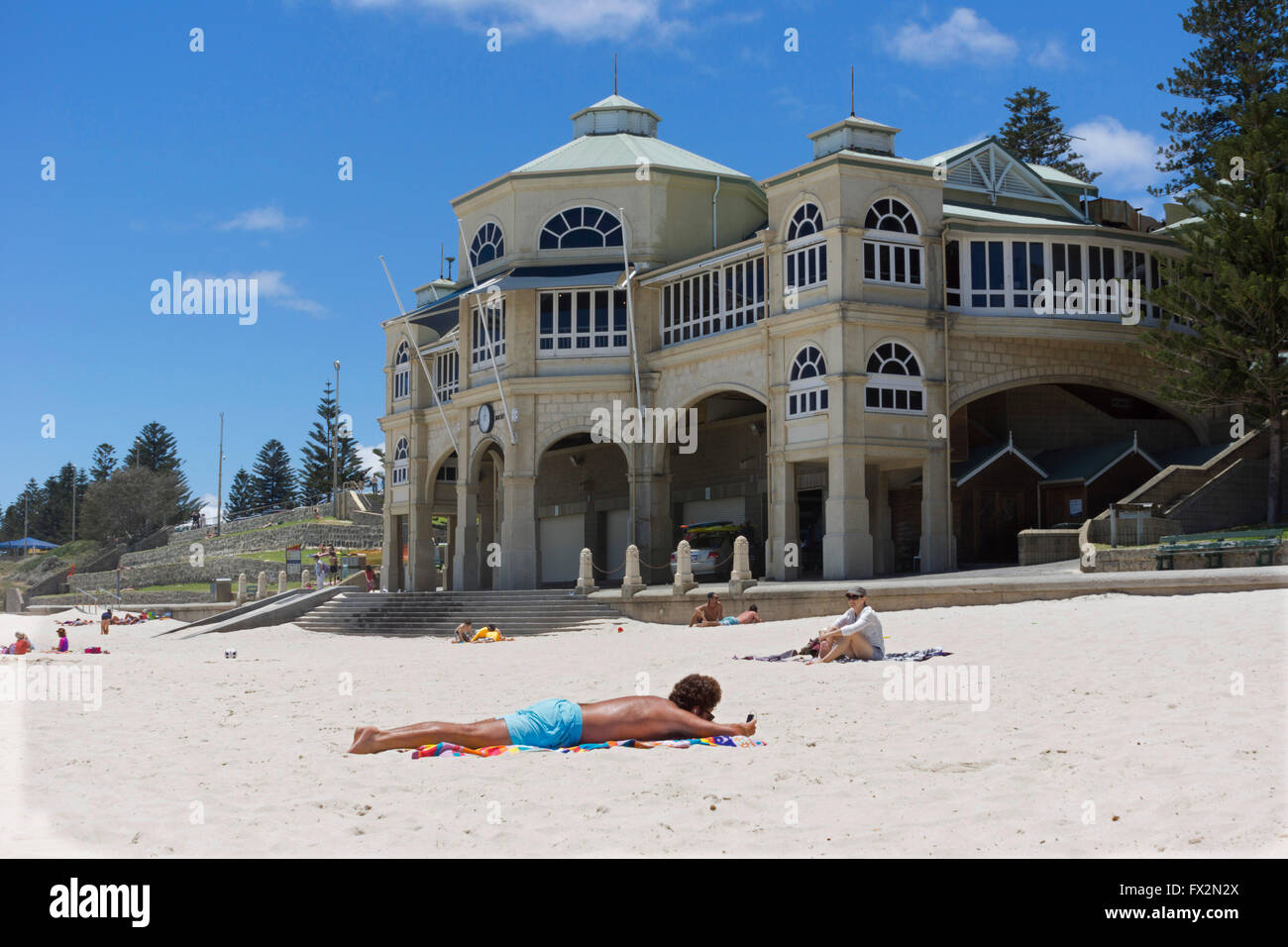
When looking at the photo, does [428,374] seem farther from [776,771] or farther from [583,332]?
[776,771]

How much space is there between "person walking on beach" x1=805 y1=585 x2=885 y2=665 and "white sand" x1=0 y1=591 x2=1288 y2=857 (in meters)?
0.58

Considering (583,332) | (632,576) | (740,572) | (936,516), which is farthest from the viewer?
(583,332)

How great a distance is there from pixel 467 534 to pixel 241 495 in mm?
77235

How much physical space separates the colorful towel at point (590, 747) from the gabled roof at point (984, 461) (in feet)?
68.2

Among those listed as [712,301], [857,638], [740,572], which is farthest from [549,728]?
[712,301]

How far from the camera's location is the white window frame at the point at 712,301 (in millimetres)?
30562

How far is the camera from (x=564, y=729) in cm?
874

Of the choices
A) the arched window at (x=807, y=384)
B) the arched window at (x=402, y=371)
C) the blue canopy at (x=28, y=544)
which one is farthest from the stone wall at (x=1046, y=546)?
the blue canopy at (x=28, y=544)

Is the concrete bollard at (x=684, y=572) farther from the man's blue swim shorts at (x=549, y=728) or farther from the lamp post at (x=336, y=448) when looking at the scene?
the lamp post at (x=336, y=448)

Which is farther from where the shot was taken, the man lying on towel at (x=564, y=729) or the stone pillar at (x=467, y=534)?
the stone pillar at (x=467, y=534)

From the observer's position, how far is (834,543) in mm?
26750

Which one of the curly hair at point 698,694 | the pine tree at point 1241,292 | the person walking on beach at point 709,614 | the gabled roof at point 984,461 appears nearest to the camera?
the curly hair at point 698,694

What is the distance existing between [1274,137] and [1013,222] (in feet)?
20.0
